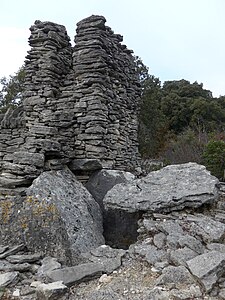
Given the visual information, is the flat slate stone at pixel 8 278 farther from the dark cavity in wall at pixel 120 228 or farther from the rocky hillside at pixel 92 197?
the dark cavity in wall at pixel 120 228

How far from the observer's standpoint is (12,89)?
1873cm

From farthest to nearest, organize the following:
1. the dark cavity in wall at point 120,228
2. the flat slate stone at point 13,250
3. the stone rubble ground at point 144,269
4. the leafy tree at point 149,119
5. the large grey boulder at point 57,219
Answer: the leafy tree at point 149,119 → the dark cavity in wall at point 120,228 → the large grey boulder at point 57,219 → the flat slate stone at point 13,250 → the stone rubble ground at point 144,269

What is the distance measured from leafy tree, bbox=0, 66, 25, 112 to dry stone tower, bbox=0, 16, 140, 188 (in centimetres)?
1012

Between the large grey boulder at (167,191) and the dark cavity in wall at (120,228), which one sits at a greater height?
the large grey boulder at (167,191)

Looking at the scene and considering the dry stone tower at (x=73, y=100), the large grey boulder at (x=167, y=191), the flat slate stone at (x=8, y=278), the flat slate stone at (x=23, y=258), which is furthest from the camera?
the dry stone tower at (x=73, y=100)

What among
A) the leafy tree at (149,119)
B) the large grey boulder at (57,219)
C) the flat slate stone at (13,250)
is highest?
the leafy tree at (149,119)

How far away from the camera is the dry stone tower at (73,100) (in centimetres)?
719

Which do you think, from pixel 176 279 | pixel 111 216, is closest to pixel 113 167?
pixel 111 216

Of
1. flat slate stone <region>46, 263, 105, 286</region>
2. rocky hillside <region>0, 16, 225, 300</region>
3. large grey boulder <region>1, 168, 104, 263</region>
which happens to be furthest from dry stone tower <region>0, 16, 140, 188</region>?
flat slate stone <region>46, 263, 105, 286</region>

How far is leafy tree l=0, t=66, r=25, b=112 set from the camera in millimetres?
18000

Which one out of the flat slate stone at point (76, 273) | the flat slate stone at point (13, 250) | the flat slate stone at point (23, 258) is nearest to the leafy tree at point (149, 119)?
the flat slate stone at point (13, 250)

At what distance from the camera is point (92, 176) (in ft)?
23.3

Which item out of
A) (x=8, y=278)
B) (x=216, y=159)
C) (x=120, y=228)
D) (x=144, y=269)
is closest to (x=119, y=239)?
(x=120, y=228)

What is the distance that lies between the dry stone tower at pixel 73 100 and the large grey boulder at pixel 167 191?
1297mm
